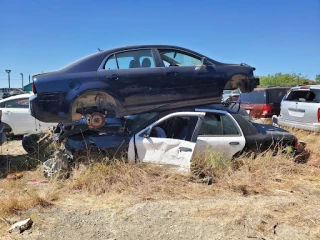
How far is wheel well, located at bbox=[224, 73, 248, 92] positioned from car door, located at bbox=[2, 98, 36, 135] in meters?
6.18

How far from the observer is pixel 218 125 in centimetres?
577

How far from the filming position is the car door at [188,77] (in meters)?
6.08

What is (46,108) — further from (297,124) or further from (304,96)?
(304,96)

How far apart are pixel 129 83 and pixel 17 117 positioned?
5497mm

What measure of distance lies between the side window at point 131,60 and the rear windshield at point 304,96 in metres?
4.73

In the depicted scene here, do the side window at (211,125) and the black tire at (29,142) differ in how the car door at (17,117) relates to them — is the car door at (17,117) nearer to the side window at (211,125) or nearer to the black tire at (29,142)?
the black tire at (29,142)

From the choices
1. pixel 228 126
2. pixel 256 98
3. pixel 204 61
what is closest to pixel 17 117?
pixel 204 61

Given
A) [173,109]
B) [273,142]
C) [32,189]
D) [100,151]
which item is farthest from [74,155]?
[273,142]

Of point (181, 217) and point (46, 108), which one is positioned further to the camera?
→ point (46, 108)

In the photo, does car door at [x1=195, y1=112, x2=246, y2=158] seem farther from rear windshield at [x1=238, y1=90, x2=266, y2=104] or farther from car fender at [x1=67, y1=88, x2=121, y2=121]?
rear windshield at [x1=238, y1=90, x2=266, y2=104]

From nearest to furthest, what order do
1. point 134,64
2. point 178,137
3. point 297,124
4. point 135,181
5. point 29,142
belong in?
point 135,181
point 178,137
point 134,64
point 29,142
point 297,124

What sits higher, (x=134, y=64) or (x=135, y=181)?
(x=134, y=64)

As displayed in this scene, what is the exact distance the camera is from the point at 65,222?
3893mm

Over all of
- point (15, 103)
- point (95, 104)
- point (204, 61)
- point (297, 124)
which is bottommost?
point (297, 124)
